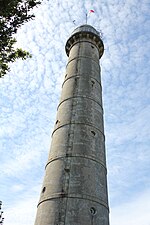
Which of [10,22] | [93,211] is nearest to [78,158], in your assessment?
[93,211]

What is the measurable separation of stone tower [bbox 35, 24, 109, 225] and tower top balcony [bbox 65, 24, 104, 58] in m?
2.50

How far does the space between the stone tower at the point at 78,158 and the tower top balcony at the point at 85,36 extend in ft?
8.19

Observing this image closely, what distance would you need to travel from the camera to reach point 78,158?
14055 mm

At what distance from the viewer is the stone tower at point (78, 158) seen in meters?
12.4

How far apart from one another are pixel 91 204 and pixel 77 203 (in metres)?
0.79

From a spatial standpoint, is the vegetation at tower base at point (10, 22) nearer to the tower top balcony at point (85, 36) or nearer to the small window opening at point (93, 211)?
the small window opening at point (93, 211)

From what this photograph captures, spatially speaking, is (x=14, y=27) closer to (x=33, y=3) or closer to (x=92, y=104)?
(x=33, y=3)

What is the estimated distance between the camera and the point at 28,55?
8.94 m

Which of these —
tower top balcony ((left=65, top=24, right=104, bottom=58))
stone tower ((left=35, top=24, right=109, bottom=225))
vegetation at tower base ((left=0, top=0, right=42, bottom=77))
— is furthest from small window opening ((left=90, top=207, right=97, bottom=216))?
tower top balcony ((left=65, top=24, right=104, bottom=58))

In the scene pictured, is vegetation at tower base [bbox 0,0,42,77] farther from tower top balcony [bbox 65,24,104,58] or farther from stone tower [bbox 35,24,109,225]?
tower top balcony [bbox 65,24,104,58]

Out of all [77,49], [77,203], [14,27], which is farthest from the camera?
[77,49]

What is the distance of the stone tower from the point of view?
490 inches

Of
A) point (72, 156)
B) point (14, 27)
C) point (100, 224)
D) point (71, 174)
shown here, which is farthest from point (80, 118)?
point (14, 27)

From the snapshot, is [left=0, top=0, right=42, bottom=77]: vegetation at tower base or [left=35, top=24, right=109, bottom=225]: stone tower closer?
[left=0, top=0, right=42, bottom=77]: vegetation at tower base
